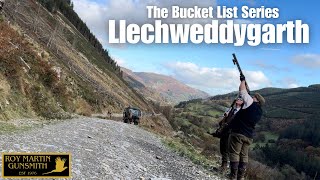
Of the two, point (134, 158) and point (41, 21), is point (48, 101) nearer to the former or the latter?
point (134, 158)

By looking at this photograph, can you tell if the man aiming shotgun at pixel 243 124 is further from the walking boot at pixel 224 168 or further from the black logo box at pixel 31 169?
the black logo box at pixel 31 169

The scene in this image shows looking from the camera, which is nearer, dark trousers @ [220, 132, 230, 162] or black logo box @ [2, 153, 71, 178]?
black logo box @ [2, 153, 71, 178]

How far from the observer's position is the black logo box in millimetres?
8023

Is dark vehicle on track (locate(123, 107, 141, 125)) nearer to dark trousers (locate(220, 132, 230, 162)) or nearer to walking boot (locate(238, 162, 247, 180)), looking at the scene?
dark trousers (locate(220, 132, 230, 162))

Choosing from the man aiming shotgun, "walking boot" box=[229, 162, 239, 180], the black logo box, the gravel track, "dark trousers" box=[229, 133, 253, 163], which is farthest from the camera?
"walking boot" box=[229, 162, 239, 180]

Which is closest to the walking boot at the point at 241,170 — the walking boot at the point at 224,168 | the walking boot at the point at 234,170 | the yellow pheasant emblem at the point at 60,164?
the walking boot at the point at 234,170

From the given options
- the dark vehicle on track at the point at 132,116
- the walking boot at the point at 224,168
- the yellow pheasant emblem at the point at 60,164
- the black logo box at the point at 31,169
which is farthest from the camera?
the dark vehicle on track at the point at 132,116

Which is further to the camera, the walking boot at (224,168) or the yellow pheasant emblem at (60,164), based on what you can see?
the walking boot at (224,168)

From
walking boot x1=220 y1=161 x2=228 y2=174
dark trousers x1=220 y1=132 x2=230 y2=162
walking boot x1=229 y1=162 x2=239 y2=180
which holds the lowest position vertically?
walking boot x1=220 y1=161 x2=228 y2=174

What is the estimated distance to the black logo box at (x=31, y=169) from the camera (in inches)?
316

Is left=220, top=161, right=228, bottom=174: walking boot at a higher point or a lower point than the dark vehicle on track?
lower

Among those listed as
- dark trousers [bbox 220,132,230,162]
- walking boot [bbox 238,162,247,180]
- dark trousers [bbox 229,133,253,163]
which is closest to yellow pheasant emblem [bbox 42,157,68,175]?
dark trousers [bbox 229,133,253,163]

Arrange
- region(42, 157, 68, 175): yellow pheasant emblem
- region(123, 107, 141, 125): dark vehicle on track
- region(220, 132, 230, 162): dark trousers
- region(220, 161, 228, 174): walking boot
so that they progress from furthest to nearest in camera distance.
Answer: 1. region(123, 107, 141, 125): dark vehicle on track
2. region(220, 161, 228, 174): walking boot
3. region(220, 132, 230, 162): dark trousers
4. region(42, 157, 68, 175): yellow pheasant emblem

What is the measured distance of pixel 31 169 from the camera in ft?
27.2
